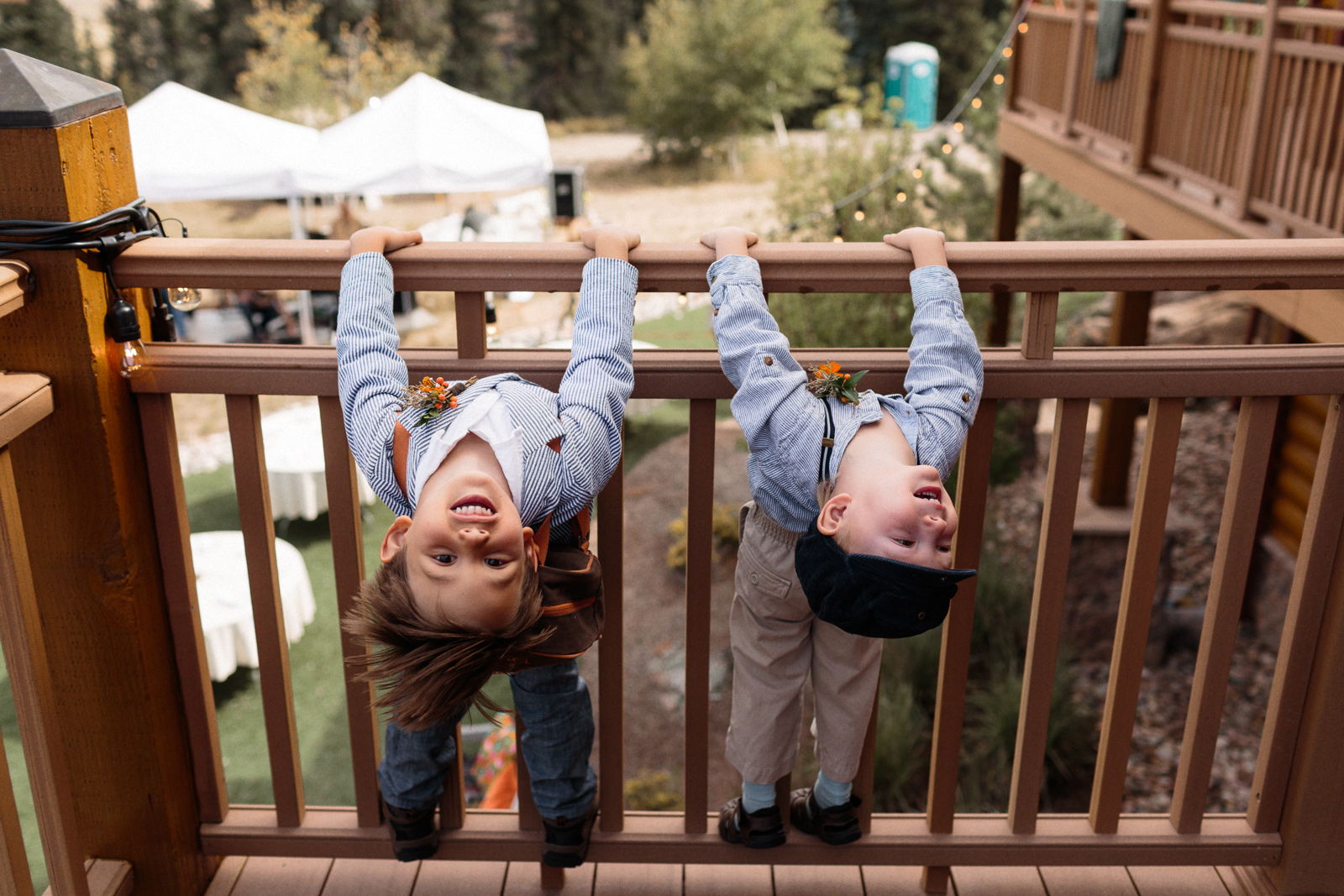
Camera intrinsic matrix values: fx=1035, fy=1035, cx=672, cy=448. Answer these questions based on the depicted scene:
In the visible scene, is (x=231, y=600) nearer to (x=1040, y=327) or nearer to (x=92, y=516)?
(x=92, y=516)

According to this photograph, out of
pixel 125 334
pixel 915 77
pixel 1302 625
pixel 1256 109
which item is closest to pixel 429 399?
pixel 125 334

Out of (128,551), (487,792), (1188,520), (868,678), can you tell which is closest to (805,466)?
(868,678)

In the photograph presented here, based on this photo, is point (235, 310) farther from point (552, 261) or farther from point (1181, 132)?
point (552, 261)

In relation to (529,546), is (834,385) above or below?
above

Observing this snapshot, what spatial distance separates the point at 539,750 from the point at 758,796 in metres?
0.37

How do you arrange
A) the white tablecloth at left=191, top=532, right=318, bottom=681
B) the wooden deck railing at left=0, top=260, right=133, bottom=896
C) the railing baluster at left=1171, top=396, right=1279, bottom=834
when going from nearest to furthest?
the wooden deck railing at left=0, top=260, right=133, bottom=896 → the railing baluster at left=1171, top=396, right=1279, bottom=834 → the white tablecloth at left=191, top=532, right=318, bottom=681

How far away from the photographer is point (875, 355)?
63.0 inches

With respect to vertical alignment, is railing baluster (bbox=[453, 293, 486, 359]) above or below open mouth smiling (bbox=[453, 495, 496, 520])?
above

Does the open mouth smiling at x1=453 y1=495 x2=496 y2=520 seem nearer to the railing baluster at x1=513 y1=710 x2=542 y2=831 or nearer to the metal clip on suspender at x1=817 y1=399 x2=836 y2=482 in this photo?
the metal clip on suspender at x1=817 y1=399 x2=836 y2=482

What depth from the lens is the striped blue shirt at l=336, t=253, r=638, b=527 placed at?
140 centimetres

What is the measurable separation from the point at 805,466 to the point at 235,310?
956cm

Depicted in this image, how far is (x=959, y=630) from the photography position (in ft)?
5.60

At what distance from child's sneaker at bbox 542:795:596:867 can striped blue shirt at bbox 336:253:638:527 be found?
0.55 metres

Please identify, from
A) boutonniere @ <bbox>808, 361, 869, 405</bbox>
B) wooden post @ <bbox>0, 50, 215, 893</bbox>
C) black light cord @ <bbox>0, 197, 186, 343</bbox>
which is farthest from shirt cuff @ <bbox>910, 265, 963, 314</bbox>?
wooden post @ <bbox>0, 50, 215, 893</bbox>
